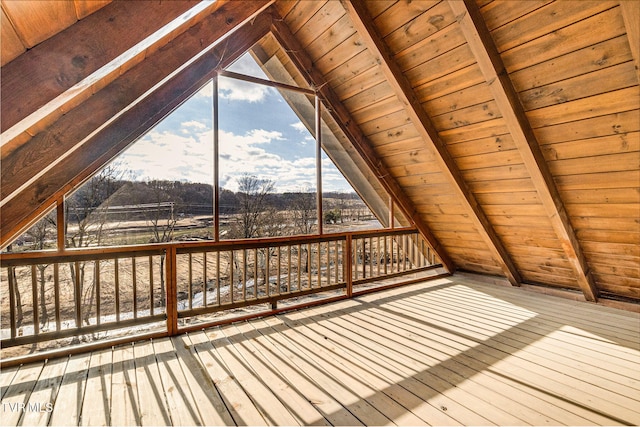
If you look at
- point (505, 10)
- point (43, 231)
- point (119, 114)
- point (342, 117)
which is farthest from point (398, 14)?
point (43, 231)

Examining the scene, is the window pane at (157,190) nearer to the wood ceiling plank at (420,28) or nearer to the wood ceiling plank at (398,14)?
the wood ceiling plank at (398,14)

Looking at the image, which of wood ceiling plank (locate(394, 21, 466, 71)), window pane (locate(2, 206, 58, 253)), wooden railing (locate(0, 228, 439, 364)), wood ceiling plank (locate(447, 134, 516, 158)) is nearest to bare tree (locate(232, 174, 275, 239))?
wooden railing (locate(0, 228, 439, 364))

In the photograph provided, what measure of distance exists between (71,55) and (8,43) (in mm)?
161

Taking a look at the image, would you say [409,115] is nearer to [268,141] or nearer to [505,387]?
[268,141]

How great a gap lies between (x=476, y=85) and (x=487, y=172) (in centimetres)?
104

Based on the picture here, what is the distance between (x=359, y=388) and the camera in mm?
2016

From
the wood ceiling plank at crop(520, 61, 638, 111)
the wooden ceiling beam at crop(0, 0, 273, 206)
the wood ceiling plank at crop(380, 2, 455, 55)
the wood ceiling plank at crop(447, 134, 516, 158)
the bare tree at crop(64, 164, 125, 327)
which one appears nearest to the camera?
the wooden ceiling beam at crop(0, 0, 273, 206)

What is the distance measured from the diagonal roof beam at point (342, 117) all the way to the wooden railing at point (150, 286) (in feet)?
1.48

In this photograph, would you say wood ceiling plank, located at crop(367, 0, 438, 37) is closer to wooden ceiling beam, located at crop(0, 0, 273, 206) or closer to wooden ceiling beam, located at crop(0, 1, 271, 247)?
wooden ceiling beam, located at crop(0, 1, 271, 247)

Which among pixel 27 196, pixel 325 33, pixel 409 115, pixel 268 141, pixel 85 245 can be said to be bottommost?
pixel 85 245

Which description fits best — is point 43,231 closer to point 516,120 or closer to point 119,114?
point 119,114

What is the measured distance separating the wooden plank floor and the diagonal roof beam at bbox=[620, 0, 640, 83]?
87.3 inches

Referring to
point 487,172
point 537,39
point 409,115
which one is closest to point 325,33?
point 409,115

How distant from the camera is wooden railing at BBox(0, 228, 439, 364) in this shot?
2537mm
